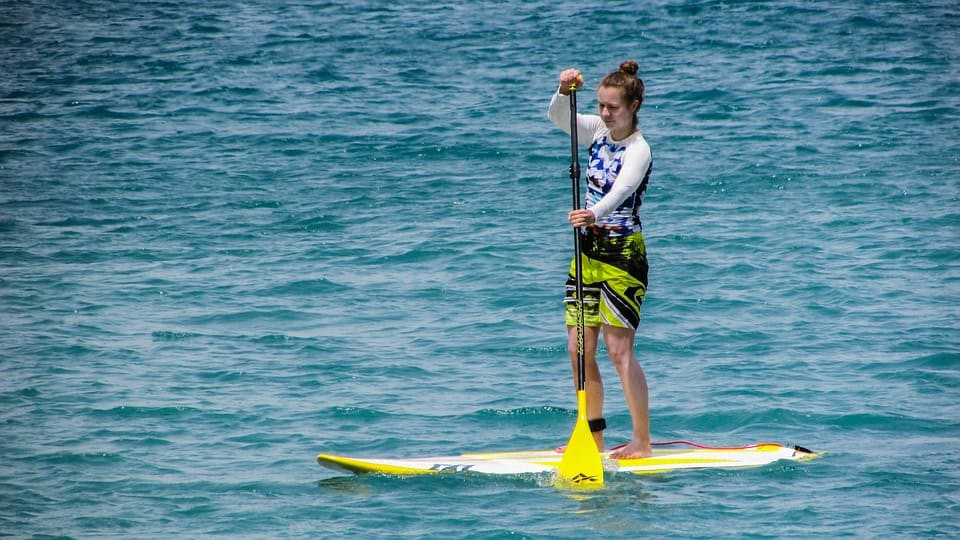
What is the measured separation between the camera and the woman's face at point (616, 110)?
6395 millimetres

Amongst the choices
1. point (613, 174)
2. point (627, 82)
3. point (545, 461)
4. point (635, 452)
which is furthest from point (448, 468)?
point (627, 82)

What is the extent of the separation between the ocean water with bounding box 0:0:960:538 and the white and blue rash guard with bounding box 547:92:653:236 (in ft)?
4.81

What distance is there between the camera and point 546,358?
9336 mm

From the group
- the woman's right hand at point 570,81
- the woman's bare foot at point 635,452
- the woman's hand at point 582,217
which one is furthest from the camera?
the woman's bare foot at point 635,452

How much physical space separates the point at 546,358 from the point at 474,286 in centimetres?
201

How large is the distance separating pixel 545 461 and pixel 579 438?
0.33 meters

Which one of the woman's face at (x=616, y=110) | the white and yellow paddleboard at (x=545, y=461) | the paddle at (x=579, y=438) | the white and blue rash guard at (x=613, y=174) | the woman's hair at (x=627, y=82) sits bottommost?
the white and yellow paddleboard at (x=545, y=461)

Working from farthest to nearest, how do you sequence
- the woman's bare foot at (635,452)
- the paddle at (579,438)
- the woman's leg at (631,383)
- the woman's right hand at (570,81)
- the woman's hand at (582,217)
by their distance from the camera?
the woman's bare foot at (635,452) < the woman's leg at (631,383) < the paddle at (579,438) < the woman's right hand at (570,81) < the woman's hand at (582,217)

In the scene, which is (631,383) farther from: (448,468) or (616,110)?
(616,110)

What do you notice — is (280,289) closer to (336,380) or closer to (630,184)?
(336,380)

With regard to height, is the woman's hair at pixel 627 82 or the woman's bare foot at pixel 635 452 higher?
the woman's hair at pixel 627 82

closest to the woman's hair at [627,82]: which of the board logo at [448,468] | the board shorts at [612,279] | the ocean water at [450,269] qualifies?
the board shorts at [612,279]

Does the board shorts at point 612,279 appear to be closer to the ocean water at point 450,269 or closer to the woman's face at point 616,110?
the woman's face at point 616,110

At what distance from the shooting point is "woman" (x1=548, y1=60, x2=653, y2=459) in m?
6.42
